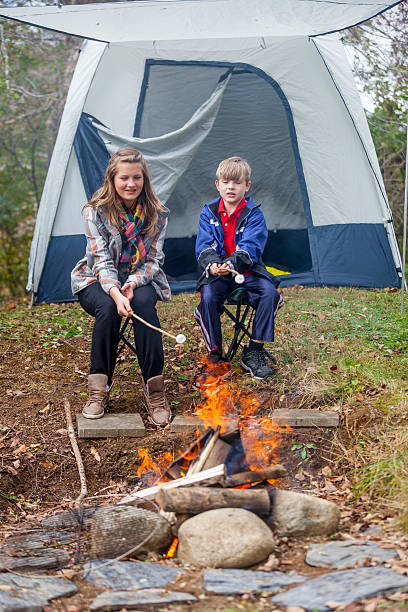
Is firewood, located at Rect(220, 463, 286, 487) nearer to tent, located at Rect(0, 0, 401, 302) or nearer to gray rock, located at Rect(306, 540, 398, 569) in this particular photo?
gray rock, located at Rect(306, 540, 398, 569)

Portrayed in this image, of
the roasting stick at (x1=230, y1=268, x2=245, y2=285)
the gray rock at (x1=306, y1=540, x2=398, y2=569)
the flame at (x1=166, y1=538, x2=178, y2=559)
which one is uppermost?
the roasting stick at (x1=230, y1=268, x2=245, y2=285)

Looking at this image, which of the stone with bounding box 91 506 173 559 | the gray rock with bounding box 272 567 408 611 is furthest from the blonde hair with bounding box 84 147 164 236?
the gray rock with bounding box 272 567 408 611

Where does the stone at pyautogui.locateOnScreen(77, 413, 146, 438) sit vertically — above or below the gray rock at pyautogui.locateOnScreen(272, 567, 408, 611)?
above

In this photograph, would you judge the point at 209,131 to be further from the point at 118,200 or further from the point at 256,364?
the point at 256,364

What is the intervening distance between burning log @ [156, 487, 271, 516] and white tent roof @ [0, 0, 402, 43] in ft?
11.6

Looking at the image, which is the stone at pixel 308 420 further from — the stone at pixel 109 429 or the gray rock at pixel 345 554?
the gray rock at pixel 345 554

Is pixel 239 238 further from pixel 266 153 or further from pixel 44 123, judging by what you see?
pixel 44 123

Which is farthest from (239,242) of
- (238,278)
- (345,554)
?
(345,554)

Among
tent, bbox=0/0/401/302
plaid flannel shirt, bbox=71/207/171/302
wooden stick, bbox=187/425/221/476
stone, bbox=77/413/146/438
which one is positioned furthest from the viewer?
tent, bbox=0/0/401/302

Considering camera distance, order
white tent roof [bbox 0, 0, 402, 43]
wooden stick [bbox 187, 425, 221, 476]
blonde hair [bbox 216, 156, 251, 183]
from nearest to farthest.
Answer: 1. wooden stick [bbox 187, 425, 221, 476]
2. blonde hair [bbox 216, 156, 251, 183]
3. white tent roof [bbox 0, 0, 402, 43]

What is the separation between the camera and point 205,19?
5020mm

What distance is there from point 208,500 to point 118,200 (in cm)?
180

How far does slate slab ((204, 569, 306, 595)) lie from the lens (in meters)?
2.07

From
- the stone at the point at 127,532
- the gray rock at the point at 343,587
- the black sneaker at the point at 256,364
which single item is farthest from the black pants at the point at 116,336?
the gray rock at the point at 343,587
